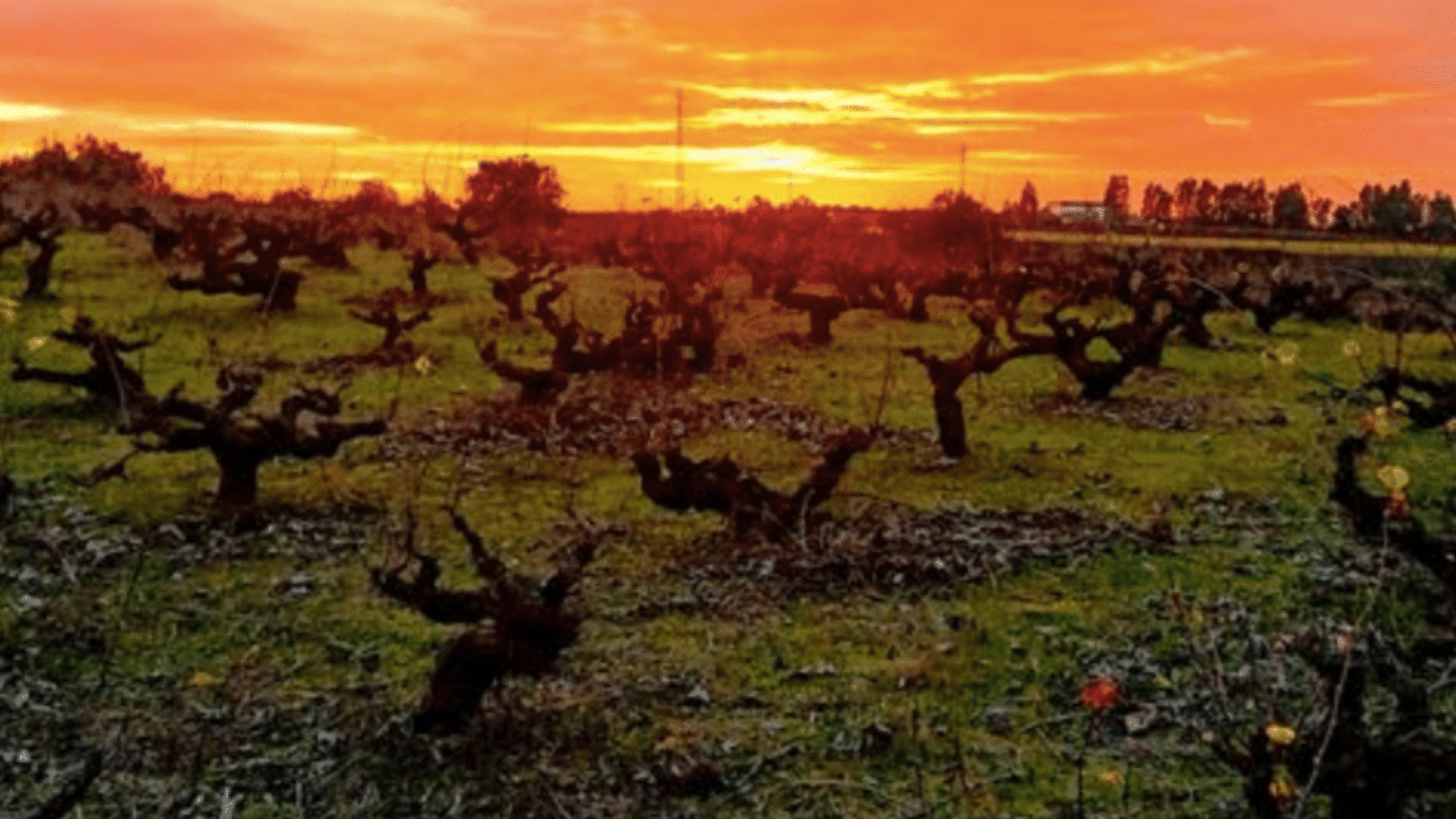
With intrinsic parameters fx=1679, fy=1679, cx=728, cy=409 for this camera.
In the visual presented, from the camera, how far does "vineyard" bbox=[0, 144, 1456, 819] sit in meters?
8.20

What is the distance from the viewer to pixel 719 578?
11.5m

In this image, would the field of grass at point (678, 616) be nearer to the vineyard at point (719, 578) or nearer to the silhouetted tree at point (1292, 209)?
the vineyard at point (719, 578)

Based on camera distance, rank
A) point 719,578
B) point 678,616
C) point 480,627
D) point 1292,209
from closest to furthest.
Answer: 1. point 480,627
2. point 678,616
3. point 719,578
4. point 1292,209

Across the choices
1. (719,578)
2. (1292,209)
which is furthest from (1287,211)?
(719,578)

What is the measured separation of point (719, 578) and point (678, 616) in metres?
0.80

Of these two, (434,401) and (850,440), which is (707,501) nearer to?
(850,440)

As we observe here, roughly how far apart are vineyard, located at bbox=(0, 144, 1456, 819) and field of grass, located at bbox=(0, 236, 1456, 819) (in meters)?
0.04

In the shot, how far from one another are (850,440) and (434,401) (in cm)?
777

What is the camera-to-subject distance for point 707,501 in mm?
12133

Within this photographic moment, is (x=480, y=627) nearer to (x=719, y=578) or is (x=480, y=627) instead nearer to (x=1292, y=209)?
(x=719, y=578)

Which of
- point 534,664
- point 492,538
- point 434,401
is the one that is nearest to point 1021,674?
point 534,664

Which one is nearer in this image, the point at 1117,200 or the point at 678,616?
the point at 678,616

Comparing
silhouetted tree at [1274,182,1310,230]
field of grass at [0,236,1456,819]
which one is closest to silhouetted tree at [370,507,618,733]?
field of grass at [0,236,1456,819]

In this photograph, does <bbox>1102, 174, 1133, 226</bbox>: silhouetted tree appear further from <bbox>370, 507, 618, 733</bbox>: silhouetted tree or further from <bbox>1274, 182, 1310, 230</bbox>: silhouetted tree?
<bbox>370, 507, 618, 733</bbox>: silhouetted tree
